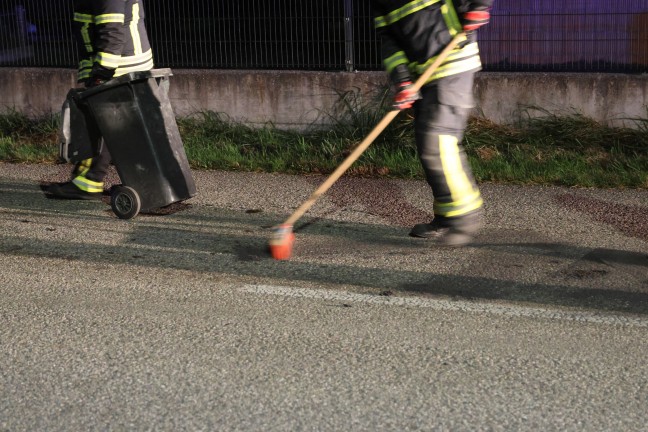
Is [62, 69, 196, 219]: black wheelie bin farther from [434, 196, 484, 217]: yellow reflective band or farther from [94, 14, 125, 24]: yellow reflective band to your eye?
[434, 196, 484, 217]: yellow reflective band

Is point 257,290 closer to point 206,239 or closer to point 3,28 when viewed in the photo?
point 206,239

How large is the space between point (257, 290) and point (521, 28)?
4467 mm

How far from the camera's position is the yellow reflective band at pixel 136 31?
6458 millimetres

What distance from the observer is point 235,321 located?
4465mm

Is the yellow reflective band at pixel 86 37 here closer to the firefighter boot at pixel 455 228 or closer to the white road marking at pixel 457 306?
the white road marking at pixel 457 306

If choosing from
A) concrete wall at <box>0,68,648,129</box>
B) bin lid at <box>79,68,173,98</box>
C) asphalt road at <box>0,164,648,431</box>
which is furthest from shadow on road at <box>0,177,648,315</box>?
concrete wall at <box>0,68,648,129</box>

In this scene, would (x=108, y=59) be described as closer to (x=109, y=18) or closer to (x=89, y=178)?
(x=109, y=18)

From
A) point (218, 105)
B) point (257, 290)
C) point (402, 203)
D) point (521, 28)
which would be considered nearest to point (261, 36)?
point (218, 105)

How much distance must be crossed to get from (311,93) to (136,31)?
8.27 feet

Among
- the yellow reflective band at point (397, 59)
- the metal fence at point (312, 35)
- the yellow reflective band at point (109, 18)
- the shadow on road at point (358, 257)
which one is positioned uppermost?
the yellow reflective band at point (109, 18)

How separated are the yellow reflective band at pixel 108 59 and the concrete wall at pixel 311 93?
2.66 meters

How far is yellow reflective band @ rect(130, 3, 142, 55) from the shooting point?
254 inches

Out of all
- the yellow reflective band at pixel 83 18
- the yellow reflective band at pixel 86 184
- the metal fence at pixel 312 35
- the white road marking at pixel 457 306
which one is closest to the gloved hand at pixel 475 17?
the white road marking at pixel 457 306

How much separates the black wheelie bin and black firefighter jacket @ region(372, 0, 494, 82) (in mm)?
1583
